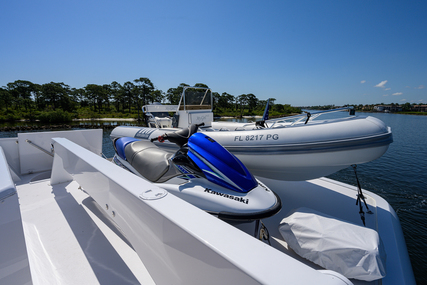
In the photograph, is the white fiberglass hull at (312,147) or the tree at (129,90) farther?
the tree at (129,90)

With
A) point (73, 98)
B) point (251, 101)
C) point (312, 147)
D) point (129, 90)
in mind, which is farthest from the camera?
point (251, 101)

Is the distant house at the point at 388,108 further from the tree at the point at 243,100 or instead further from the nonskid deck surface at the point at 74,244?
the nonskid deck surface at the point at 74,244

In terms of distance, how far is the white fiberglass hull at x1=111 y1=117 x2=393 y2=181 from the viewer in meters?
1.99

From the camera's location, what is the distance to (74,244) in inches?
50.2

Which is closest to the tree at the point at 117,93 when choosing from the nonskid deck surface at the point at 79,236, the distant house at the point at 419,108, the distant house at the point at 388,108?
the nonskid deck surface at the point at 79,236

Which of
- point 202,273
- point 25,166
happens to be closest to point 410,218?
point 202,273

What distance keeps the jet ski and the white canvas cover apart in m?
0.21

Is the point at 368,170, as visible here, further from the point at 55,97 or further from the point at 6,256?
the point at 55,97

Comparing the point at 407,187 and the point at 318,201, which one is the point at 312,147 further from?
the point at 407,187

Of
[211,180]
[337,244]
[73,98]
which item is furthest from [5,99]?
[337,244]

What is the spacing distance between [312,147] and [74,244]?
2349 mm

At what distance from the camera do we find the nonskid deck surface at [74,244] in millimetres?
1043

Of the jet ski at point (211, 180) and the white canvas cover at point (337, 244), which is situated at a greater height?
the jet ski at point (211, 180)

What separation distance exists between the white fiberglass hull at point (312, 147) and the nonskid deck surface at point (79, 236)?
0.39 metres
